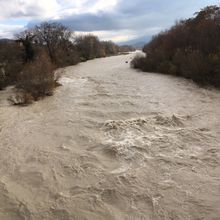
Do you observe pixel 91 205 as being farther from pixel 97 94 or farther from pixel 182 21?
pixel 182 21

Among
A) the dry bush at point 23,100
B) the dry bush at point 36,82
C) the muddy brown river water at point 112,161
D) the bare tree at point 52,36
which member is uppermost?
the bare tree at point 52,36

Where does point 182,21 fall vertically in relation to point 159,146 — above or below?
above

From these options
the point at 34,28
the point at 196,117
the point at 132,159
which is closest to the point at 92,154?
the point at 132,159

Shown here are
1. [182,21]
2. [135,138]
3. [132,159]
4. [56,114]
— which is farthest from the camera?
[182,21]

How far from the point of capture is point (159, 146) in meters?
9.76

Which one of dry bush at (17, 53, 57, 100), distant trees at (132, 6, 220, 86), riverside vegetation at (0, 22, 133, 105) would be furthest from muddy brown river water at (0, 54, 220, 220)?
distant trees at (132, 6, 220, 86)

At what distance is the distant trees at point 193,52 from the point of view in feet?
67.6

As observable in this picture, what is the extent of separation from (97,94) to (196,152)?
990cm

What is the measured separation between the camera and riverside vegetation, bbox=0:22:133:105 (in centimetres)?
1891

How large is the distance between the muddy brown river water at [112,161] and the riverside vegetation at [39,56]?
11.3ft

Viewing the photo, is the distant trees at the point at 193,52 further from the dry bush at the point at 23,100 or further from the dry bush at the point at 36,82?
the dry bush at the point at 23,100

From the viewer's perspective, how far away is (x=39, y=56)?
30281 millimetres

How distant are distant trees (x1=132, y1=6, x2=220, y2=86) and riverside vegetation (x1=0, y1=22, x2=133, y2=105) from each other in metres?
8.48

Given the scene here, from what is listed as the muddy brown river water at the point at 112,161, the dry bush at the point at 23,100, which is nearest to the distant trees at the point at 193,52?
the muddy brown river water at the point at 112,161
